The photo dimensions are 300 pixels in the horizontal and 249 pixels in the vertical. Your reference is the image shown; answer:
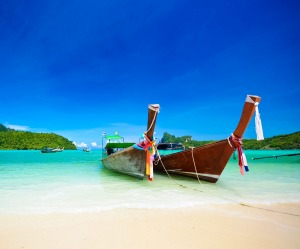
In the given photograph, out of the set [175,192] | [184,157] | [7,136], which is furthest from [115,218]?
[7,136]

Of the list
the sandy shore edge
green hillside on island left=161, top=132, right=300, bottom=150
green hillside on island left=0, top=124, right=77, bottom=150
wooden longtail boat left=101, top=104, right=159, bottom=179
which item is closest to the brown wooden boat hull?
wooden longtail boat left=101, top=104, right=159, bottom=179

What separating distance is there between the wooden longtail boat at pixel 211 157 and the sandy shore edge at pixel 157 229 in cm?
238

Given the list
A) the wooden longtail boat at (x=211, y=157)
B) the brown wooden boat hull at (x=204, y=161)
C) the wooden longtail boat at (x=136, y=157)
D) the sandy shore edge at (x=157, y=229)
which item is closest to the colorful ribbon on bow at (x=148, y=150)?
the wooden longtail boat at (x=136, y=157)

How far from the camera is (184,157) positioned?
7953 millimetres

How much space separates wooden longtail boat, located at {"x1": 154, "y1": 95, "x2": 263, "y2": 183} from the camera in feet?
19.2

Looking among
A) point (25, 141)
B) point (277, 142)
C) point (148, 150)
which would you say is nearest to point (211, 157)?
point (148, 150)

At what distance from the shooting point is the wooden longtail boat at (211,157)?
19.2 ft

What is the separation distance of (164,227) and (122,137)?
10.8 meters

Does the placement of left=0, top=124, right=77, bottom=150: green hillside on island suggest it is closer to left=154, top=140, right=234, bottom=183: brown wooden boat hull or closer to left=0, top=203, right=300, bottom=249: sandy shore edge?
left=154, top=140, right=234, bottom=183: brown wooden boat hull

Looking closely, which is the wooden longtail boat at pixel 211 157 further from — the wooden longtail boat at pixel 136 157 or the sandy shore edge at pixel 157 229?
the sandy shore edge at pixel 157 229

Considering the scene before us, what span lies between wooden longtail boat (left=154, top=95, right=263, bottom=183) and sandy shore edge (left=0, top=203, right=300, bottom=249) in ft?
7.81

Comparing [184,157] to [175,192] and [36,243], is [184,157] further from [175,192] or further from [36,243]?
[36,243]

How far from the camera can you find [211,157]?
280 inches

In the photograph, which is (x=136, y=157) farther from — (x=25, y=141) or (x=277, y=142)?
(x=25, y=141)
